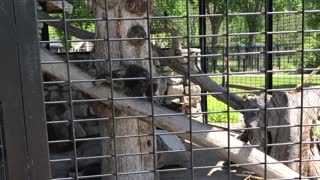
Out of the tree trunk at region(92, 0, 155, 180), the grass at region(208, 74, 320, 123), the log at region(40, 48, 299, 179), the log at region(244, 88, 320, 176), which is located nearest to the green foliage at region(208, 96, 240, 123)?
the grass at region(208, 74, 320, 123)

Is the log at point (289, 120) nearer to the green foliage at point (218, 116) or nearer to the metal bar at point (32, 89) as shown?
the metal bar at point (32, 89)

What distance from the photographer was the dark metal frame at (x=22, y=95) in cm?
198

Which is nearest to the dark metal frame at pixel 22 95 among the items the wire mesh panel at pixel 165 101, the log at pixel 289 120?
the wire mesh panel at pixel 165 101

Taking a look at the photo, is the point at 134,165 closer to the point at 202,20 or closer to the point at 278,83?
the point at 202,20

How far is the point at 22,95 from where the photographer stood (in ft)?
6.66

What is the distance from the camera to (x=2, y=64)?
1992 mm

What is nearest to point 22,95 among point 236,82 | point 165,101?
point 165,101

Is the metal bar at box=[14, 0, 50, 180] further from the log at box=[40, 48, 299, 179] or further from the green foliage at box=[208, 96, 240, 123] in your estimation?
the green foliage at box=[208, 96, 240, 123]

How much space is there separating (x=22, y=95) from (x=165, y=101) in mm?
5515

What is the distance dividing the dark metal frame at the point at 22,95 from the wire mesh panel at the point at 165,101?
0.11 meters

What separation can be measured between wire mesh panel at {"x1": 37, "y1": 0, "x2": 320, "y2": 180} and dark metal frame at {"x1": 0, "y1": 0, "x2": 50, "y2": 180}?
0.37ft

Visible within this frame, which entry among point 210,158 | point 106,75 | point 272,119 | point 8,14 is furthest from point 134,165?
point 210,158

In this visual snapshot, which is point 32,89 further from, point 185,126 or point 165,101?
point 165,101

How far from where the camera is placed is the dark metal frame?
77.8 inches
